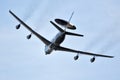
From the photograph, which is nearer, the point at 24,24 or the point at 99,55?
the point at 24,24

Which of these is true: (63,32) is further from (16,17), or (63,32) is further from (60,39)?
(16,17)

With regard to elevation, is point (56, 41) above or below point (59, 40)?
below

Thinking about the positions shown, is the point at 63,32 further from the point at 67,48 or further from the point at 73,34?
the point at 67,48

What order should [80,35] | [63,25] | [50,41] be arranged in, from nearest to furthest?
[63,25] < [80,35] < [50,41]

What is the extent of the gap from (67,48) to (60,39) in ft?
40.8

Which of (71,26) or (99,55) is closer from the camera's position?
(71,26)

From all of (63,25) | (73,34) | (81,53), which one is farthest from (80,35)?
(81,53)

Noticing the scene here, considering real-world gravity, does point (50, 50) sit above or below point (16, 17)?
below

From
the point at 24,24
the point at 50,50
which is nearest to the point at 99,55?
the point at 50,50

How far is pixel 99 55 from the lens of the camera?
15525 cm

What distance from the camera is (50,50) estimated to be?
14462cm

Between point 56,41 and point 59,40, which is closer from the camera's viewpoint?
point 59,40

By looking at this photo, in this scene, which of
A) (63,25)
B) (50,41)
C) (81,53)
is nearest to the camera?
(63,25)

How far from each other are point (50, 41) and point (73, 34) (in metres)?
12.2
